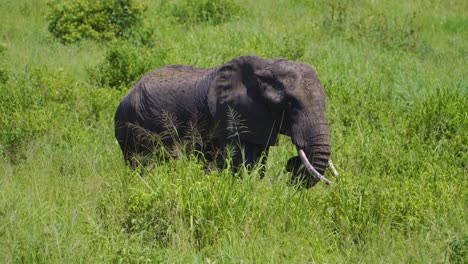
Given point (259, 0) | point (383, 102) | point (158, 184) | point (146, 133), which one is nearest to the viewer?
point (158, 184)

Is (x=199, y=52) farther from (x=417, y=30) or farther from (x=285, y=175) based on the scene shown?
(x=285, y=175)

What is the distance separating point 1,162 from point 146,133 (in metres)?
1.45

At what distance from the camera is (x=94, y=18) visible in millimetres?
12906

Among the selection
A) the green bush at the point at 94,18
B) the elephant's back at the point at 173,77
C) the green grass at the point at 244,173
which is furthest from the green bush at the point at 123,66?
the elephant's back at the point at 173,77

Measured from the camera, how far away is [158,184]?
226 inches

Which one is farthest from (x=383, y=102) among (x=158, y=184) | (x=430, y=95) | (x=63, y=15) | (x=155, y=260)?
(x=63, y=15)

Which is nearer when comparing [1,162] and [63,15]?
[1,162]

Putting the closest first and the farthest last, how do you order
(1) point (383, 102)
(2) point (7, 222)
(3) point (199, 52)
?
1. (2) point (7, 222)
2. (1) point (383, 102)
3. (3) point (199, 52)

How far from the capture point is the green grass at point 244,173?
5.26m

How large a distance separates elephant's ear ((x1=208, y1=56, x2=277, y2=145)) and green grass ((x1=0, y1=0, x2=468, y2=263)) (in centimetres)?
40

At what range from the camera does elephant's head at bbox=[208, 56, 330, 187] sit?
5945 mm

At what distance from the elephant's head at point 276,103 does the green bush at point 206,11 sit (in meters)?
7.02

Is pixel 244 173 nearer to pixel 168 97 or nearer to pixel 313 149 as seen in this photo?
pixel 313 149

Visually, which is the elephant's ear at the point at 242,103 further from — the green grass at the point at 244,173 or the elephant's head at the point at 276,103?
the green grass at the point at 244,173
